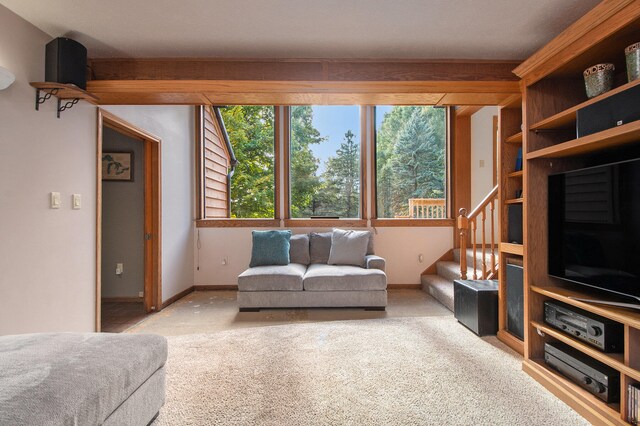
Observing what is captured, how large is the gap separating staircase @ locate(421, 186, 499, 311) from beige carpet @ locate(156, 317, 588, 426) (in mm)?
847

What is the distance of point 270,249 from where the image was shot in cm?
426

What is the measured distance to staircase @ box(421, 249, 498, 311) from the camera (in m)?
3.90

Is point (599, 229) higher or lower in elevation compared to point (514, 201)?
lower

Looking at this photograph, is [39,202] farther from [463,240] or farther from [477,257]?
[477,257]

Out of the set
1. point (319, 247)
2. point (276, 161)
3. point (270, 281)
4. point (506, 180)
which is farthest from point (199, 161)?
point (506, 180)

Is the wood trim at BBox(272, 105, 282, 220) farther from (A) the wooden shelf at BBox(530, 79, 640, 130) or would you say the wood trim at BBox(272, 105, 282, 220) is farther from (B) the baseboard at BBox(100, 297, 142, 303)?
(A) the wooden shelf at BBox(530, 79, 640, 130)

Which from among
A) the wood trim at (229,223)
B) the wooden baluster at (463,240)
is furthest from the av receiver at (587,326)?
the wood trim at (229,223)

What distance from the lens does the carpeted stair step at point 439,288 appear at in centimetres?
381

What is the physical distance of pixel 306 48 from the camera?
98.2 inches

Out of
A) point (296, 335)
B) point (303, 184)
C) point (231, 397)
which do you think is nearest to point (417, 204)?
point (303, 184)

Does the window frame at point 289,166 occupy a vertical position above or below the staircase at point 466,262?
above

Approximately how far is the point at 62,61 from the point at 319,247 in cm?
323

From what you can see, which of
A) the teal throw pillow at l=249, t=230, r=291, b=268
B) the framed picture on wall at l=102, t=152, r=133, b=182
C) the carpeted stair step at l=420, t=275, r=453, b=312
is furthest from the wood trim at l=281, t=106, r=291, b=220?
the carpeted stair step at l=420, t=275, r=453, b=312

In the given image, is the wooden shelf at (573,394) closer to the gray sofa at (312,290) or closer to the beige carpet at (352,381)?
the beige carpet at (352,381)
